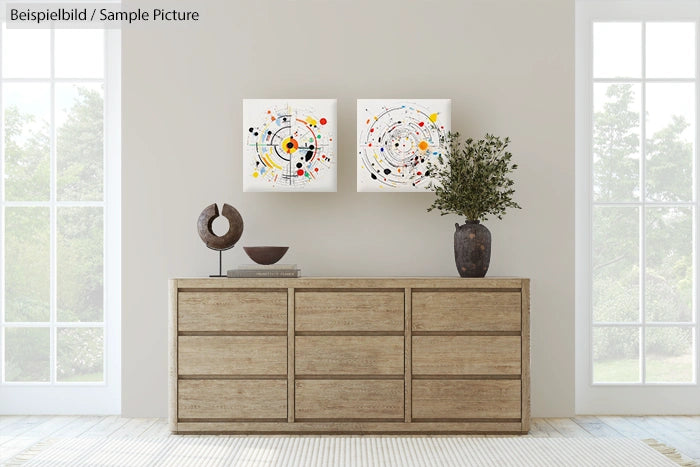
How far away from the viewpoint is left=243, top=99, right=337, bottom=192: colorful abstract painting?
12.1 feet

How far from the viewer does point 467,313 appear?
339 centimetres

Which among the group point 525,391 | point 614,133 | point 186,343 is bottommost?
point 525,391

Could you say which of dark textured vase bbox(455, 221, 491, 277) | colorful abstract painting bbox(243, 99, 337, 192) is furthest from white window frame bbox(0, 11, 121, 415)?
dark textured vase bbox(455, 221, 491, 277)

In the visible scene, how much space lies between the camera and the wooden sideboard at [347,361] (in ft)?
11.1

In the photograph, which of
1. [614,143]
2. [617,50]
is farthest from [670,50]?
[614,143]

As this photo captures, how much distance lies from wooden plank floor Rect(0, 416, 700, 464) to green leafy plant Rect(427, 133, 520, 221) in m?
1.14

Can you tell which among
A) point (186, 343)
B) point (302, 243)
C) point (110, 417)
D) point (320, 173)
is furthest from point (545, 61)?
point (110, 417)

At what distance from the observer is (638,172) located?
3.98 meters

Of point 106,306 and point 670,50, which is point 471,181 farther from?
point 106,306

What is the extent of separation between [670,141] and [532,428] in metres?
1.79

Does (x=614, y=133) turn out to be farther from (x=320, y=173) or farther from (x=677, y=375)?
(x=320, y=173)

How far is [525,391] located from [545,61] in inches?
69.1

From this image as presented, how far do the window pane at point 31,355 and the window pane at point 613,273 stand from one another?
308 cm

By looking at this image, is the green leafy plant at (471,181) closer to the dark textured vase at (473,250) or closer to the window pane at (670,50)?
the dark textured vase at (473,250)
